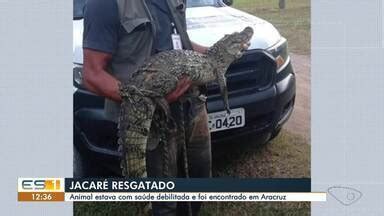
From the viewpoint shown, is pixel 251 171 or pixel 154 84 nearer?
pixel 154 84

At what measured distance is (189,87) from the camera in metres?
3.04

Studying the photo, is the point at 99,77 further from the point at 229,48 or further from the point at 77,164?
the point at 229,48

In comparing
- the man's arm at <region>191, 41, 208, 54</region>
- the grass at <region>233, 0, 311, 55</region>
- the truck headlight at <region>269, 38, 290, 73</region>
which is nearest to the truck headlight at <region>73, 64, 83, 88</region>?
the man's arm at <region>191, 41, 208, 54</region>

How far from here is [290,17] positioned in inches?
119

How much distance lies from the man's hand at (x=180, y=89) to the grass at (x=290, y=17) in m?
0.48

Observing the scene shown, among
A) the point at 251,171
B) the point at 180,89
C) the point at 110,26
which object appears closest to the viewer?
the point at 110,26

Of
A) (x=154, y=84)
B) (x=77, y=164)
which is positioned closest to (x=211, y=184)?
(x=154, y=84)

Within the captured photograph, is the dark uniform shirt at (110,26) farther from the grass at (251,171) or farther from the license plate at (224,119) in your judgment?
the grass at (251,171)

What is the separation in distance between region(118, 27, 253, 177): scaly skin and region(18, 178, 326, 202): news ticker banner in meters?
0.10

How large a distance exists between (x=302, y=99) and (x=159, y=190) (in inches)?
34.1

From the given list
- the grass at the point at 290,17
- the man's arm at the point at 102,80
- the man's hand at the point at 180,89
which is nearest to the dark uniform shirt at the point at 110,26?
the man's arm at the point at 102,80

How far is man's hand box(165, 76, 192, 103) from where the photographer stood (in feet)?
9.93

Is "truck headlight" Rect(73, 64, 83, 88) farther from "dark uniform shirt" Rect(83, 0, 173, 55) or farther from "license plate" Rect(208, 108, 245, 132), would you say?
"license plate" Rect(208, 108, 245, 132)

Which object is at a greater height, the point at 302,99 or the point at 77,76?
the point at 77,76
